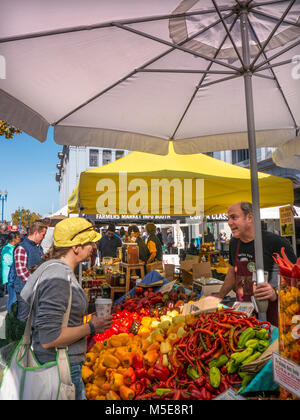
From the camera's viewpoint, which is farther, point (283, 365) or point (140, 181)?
point (140, 181)

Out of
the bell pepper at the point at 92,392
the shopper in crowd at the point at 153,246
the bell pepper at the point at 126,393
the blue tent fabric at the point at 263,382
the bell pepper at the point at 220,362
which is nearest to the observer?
the blue tent fabric at the point at 263,382

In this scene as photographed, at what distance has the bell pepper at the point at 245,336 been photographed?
6.40 ft

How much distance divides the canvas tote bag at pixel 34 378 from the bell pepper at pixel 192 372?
2.51ft

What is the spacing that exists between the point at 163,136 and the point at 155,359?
105 inches

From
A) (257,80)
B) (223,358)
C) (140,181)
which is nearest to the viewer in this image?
(223,358)

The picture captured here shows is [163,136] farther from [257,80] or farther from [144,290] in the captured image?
[144,290]

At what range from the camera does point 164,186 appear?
5.07 metres

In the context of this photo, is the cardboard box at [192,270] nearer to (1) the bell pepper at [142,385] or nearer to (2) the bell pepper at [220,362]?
(1) the bell pepper at [142,385]

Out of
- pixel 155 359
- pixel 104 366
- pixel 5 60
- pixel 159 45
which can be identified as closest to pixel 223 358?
pixel 155 359

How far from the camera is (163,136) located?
12.8 feet

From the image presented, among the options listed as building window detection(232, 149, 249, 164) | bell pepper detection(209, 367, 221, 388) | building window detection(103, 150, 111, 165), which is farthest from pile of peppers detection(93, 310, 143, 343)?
building window detection(103, 150, 111, 165)

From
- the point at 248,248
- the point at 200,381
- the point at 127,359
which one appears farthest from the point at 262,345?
the point at 248,248

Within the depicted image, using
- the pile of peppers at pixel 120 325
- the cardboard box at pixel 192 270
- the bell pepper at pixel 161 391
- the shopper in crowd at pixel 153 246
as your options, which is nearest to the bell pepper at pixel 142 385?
the bell pepper at pixel 161 391

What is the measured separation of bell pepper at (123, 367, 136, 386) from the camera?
2221 mm
